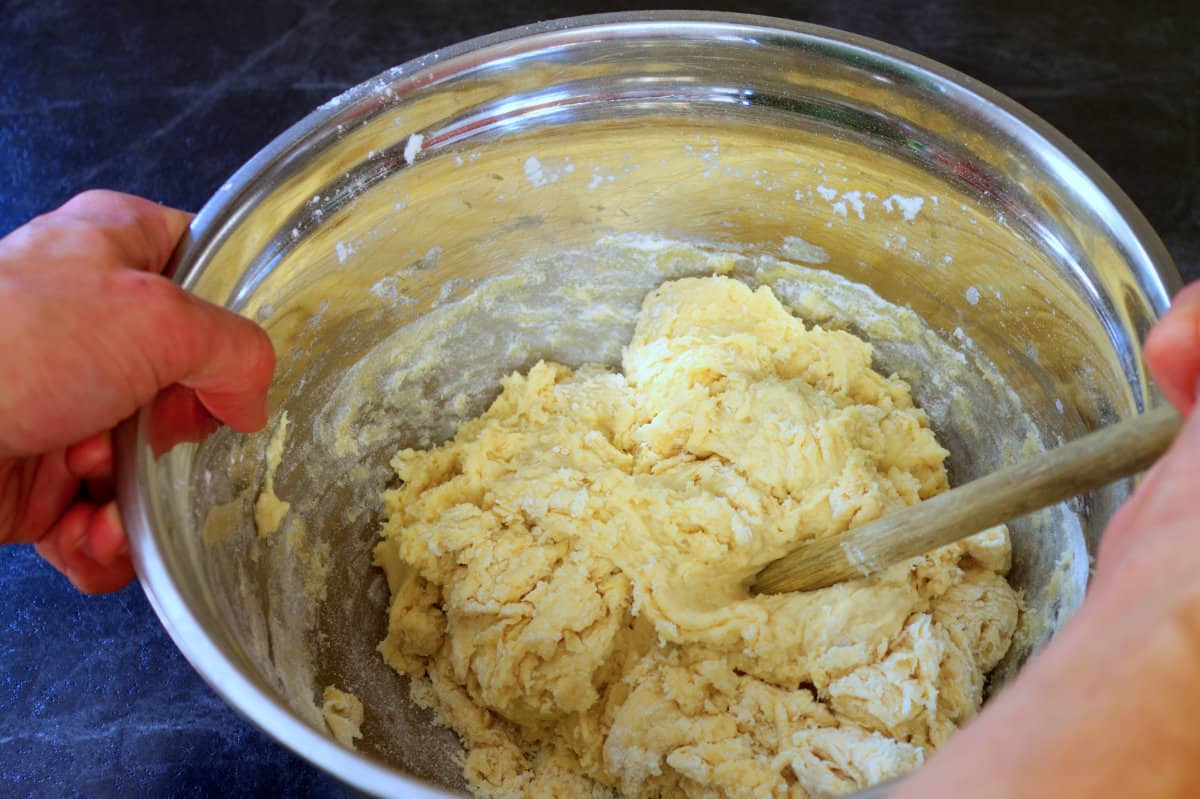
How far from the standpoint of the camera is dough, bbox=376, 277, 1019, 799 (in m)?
1.74

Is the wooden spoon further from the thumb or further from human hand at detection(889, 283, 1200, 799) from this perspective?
the thumb

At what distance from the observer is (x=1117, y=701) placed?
845 mm

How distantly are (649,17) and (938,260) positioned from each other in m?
0.77

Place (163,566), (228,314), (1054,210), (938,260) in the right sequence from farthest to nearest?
(938,260) < (1054,210) < (228,314) < (163,566)

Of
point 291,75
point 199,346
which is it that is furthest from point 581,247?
point 291,75

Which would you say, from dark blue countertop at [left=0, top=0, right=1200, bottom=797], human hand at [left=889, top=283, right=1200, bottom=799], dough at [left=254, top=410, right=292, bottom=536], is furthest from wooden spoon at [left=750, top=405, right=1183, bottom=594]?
dark blue countertop at [left=0, top=0, right=1200, bottom=797]

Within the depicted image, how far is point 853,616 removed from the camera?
183 centimetres

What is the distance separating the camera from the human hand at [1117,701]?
2.70 ft

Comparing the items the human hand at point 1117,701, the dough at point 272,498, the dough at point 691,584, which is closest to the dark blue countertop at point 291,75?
the dough at point 272,498

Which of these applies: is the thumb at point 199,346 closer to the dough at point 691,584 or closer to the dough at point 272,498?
the dough at point 272,498

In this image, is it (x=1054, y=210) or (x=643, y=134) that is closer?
(x=1054, y=210)

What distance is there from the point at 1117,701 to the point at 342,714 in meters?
1.38

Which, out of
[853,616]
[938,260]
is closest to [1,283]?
[853,616]

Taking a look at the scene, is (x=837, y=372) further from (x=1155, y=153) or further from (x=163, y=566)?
(x=163, y=566)
